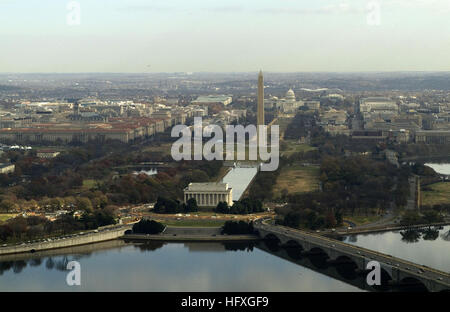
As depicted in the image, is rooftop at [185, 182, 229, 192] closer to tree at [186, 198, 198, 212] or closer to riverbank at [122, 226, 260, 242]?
tree at [186, 198, 198, 212]

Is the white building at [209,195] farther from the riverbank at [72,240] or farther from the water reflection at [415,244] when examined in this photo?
the water reflection at [415,244]

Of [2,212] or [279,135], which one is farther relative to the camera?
[279,135]

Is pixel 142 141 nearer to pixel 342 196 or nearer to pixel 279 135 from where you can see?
pixel 279 135

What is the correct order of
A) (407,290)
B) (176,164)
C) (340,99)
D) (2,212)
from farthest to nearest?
(340,99) < (176,164) < (2,212) < (407,290)

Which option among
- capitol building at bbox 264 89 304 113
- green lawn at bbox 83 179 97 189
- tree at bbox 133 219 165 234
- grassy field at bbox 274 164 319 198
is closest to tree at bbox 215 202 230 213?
tree at bbox 133 219 165 234

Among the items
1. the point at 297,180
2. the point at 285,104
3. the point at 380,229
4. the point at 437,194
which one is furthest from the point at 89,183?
the point at 285,104

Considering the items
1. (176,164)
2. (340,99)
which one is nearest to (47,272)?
(176,164)
